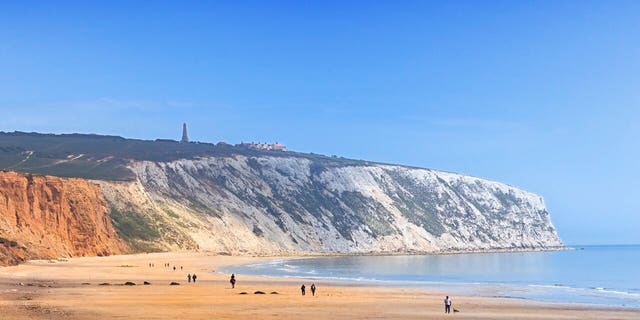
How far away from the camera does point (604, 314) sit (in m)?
31.5

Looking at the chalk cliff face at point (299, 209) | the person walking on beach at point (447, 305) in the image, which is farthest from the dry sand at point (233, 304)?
the chalk cliff face at point (299, 209)

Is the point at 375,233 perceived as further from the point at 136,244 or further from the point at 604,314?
the point at 604,314

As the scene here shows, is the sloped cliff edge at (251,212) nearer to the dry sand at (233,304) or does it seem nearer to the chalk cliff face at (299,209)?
the chalk cliff face at (299,209)

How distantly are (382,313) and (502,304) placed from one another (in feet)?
30.5

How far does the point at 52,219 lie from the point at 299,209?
261 feet

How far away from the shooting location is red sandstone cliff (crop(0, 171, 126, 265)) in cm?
6781

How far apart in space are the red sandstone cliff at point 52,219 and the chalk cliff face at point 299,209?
40.7 ft

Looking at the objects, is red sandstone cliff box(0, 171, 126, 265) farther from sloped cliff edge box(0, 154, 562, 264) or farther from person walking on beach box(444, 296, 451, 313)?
person walking on beach box(444, 296, 451, 313)

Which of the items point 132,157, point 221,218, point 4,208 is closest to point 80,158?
point 132,157

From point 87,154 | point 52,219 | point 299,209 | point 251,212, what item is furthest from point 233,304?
point 87,154

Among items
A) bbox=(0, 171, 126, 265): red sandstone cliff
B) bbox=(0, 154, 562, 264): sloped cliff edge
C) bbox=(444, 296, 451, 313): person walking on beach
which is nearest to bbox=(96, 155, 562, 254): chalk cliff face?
bbox=(0, 154, 562, 264): sloped cliff edge

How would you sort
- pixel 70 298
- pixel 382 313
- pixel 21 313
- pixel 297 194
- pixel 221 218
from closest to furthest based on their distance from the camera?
pixel 21 313 → pixel 382 313 → pixel 70 298 → pixel 221 218 → pixel 297 194

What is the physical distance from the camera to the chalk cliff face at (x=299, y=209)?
383ft

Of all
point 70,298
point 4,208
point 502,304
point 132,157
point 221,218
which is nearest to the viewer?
point 70,298
